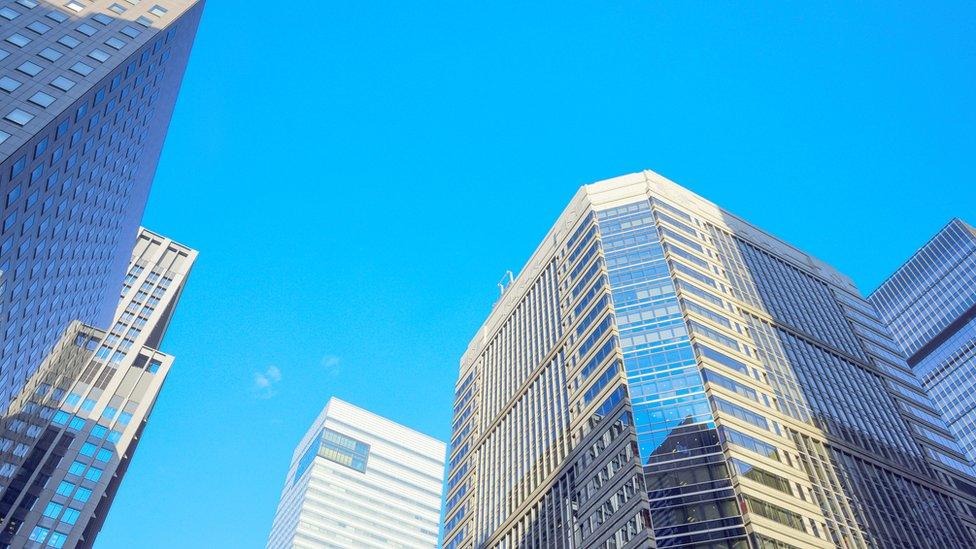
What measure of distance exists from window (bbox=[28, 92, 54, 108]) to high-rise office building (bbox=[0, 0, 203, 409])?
9 centimetres

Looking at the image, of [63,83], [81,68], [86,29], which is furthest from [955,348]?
[63,83]

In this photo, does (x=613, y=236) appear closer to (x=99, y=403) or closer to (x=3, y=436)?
(x=3, y=436)

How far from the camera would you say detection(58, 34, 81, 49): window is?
73.7m

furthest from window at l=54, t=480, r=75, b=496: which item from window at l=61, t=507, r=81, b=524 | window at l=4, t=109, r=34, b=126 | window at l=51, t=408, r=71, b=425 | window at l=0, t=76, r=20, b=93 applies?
window at l=4, t=109, r=34, b=126

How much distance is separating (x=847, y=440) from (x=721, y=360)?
17.6 metres

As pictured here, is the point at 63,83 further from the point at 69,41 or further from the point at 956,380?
the point at 956,380

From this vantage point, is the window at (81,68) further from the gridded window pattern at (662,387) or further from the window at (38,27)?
the gridded window pattern at (662,387)

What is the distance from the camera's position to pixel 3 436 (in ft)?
315

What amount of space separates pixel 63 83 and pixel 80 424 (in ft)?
243

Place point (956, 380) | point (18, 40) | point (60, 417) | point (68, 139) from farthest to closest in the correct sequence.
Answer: point (956, 380), point (60, 417), point (18, 40), point (68, 139)

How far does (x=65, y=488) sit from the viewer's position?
11569 centimetres

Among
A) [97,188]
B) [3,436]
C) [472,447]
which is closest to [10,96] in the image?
[97,188]

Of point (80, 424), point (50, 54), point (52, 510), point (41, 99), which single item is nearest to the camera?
point (41, 99)

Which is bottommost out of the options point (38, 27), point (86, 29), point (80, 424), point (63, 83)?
point (63, 83)
